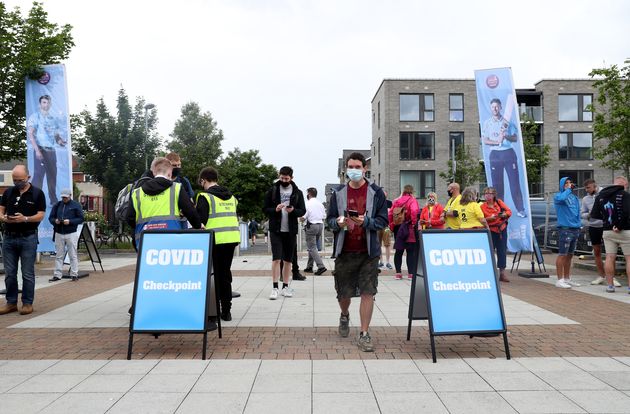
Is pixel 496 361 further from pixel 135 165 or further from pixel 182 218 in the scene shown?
pixel 135 165

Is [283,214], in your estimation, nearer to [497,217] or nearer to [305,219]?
[305,219]

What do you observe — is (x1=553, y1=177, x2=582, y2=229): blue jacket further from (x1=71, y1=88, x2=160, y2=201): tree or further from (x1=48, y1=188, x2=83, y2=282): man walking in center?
(x1=71, y1=88, x2=160, y2=201): tree

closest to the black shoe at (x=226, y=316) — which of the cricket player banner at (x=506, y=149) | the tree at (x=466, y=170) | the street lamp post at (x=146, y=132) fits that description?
the cricket player banner at (x=506, y=149)

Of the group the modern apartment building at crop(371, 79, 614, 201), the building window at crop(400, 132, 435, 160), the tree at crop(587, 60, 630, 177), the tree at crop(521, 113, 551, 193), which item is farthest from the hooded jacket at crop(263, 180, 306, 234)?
the building window at crop(400, 132, 435, 160)

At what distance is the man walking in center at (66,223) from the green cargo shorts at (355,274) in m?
7.27

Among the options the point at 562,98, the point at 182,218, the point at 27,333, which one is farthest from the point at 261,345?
the point at 562,98

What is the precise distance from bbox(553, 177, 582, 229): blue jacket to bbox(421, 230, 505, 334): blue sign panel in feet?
16.3

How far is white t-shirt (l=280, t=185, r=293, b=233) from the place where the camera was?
8.19m

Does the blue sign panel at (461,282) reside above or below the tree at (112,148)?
below

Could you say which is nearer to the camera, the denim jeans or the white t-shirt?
the denim jeans

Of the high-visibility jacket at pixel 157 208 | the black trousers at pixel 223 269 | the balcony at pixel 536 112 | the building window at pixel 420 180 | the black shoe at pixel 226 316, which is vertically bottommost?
the black shoe at pixel 226 316

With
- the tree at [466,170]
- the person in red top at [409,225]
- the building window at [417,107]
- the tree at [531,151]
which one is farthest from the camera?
the building window at [417,107]

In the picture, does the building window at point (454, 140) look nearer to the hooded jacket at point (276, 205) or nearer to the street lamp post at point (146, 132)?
the street lamp post at point (146, 132)

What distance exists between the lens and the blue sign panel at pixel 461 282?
16.4 feet
